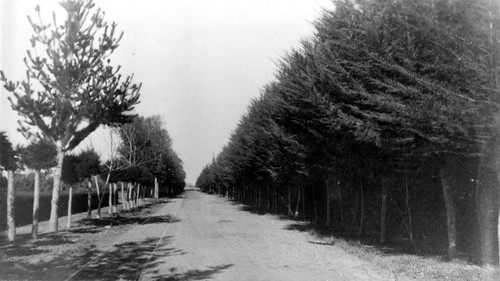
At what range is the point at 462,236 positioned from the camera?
44.8 ft

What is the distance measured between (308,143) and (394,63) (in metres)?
8.77

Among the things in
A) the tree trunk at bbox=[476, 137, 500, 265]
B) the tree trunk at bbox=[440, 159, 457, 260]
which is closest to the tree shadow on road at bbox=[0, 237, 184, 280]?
the tree trunk at bbox=[440, 159, 457, 260]

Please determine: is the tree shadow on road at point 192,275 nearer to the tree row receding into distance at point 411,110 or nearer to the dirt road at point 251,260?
the dirt road at point 251,260

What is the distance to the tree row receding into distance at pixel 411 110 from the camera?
8281 mm

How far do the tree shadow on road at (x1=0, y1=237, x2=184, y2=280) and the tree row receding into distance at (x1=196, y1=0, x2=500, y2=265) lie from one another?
625 centimetres

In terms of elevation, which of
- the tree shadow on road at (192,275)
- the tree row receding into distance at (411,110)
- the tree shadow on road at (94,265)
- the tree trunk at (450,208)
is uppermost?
the tree row receding into distance at (411,110)

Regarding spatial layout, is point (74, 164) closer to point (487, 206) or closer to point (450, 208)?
point (450, 208)

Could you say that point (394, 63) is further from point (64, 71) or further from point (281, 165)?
point (281, 165)

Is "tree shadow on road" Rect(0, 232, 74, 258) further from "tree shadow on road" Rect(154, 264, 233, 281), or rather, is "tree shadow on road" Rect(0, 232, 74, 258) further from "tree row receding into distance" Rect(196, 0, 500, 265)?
"tree row receding into distance" Rect(196, 0, 500, 265)

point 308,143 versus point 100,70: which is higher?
point 100,70

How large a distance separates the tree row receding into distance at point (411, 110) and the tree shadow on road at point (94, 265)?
20.5 feet

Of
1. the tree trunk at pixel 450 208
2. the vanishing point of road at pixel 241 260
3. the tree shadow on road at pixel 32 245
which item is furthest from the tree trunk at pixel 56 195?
the tree trunk at pixel 450 208

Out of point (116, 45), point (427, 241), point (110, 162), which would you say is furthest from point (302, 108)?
point (110, 162)

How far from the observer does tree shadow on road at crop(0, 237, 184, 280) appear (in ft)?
30.7
